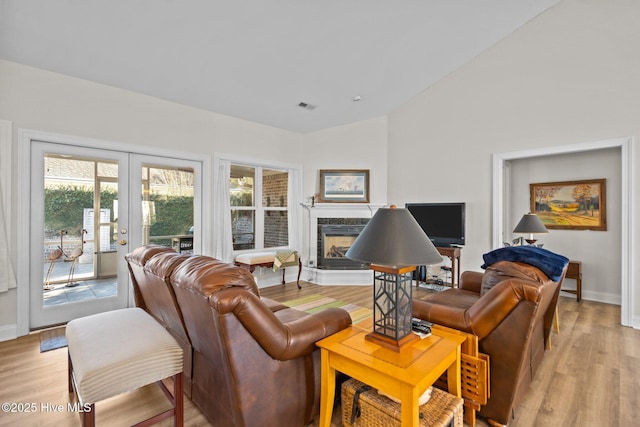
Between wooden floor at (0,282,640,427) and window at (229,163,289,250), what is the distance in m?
2.76

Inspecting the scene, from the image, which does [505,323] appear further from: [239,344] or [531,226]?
[531,226]

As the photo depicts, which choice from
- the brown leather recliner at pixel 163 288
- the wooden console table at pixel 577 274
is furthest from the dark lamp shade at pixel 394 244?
the wooden console table at pixel 577 274

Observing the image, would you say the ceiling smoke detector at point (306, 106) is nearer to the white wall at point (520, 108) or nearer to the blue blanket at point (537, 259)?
the white wall at point (520, 108)

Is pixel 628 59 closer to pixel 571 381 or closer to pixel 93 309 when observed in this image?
pixel 571 381

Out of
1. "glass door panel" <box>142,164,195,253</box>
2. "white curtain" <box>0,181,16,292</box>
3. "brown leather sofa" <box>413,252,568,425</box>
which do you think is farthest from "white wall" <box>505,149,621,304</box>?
"white curtain" <box>0,181,16,292</box>

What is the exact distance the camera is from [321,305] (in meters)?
4.11

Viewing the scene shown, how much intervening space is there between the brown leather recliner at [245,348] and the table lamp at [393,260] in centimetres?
33

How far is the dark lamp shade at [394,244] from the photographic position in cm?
144

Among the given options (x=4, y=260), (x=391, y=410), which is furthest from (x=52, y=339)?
(x=391, y=410)

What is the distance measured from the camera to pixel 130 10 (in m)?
2.64

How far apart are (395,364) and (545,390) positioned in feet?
5.17

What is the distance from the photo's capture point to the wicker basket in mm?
1502

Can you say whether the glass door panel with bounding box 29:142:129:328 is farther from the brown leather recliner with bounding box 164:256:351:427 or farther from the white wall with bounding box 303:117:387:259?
the white wall with bounding box 303:117:387:259

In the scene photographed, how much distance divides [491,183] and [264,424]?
4.45m
